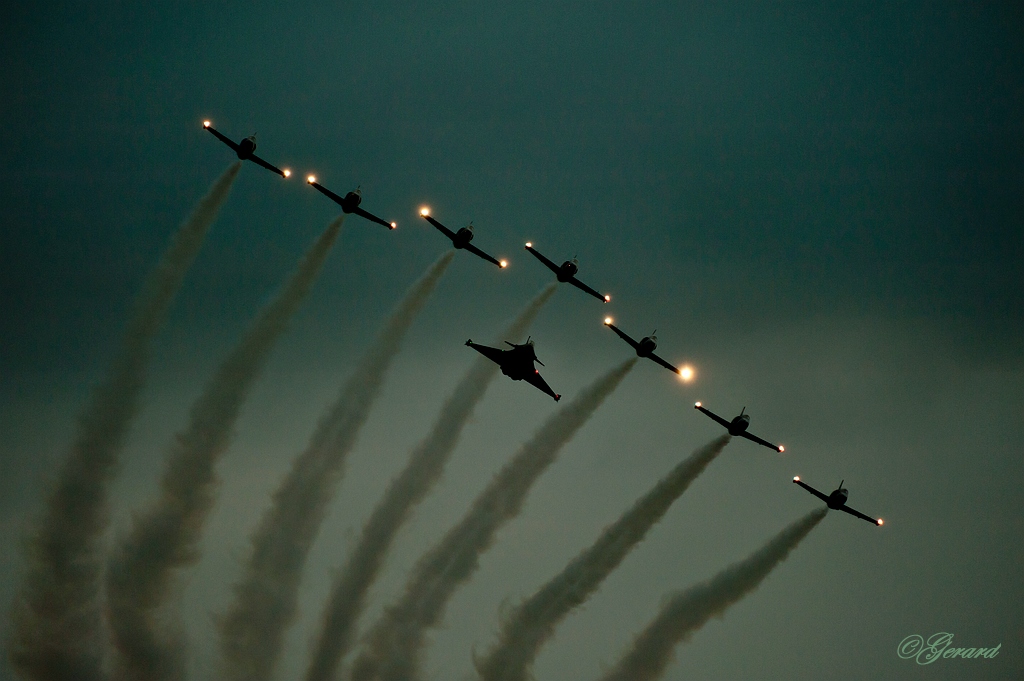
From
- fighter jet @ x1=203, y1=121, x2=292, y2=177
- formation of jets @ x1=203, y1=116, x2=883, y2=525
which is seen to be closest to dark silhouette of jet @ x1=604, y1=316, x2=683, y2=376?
formation of jets @ x1=203, y1=116, x2=883, y2=525

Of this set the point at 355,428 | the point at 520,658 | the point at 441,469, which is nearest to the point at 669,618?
the point at 520,658

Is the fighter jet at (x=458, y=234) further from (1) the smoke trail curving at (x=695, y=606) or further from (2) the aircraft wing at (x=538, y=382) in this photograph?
(1) the smoke trail curving at (x=695, y=606)

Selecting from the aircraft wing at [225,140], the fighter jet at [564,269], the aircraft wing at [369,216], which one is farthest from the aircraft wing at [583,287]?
the aircraft wing at [225,140]

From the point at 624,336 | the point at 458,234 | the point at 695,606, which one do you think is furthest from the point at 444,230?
the point at 695,606

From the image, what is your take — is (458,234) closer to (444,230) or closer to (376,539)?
(444,230)

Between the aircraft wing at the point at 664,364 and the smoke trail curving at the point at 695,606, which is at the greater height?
the aircraft wing at the point at 664,364

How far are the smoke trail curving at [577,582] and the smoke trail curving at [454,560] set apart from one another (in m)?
5.55

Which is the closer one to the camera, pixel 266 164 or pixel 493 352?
pixel 266 164

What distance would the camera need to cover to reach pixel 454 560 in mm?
79250

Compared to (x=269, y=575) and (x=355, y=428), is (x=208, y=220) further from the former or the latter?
(x=269, y=575)

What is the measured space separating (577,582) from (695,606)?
32.0 ft

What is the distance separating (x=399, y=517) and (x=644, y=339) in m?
24.5

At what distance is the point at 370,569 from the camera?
79812mm

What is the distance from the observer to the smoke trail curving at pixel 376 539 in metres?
79.6
